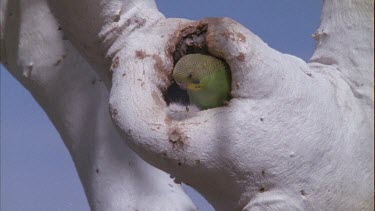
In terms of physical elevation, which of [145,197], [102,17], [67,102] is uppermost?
[102,17]

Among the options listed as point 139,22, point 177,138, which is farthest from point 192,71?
point 139,22

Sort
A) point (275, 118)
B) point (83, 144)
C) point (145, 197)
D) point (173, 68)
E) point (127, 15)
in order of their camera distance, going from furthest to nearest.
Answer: point (83, 144), point (145, 197), point (127, 15), point (173, 68), point (275, 118)

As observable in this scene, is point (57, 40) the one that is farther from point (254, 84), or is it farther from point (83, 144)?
point (254, 84)

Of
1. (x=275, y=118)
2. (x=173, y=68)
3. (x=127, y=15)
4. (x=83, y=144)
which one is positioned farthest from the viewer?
(x=83, y=144)

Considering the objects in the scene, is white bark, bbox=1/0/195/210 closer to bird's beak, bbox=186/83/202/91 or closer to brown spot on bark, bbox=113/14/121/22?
brown spot on bark, bbox=113/14/121/22

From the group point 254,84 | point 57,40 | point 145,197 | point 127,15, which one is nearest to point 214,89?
point 254,84

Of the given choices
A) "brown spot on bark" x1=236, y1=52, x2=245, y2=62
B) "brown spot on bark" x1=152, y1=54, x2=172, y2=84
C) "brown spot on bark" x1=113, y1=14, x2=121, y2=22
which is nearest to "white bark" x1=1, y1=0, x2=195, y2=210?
"brown spot on bark" x1=113, y1=14, x2=121, y2=22
